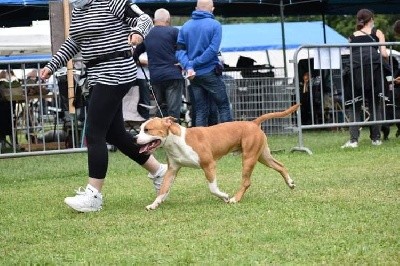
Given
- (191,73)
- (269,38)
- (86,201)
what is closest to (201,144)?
(86,201)

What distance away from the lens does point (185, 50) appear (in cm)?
1242

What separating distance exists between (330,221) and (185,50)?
622cm

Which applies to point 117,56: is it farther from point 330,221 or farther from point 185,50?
point 185,50

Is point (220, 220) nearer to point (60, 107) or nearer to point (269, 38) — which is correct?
point (60, 107)

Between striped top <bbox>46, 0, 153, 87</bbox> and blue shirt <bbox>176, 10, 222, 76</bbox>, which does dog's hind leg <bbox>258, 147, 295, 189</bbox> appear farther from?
blue shirt <bbox>176, 10, 222, 76</bbox>

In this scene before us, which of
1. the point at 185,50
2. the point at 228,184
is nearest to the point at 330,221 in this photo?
the point at 228,184

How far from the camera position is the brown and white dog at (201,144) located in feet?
25.5

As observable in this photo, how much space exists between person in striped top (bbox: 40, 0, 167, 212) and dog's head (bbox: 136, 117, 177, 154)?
262mm

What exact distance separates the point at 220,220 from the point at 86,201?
1.28 metres

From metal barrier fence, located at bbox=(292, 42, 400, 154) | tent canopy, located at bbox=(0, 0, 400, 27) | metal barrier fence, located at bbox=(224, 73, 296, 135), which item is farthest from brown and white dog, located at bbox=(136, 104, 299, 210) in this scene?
tent canopy, located at bbox=(0, 0, 400, 27)

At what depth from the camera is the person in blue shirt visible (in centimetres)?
1202

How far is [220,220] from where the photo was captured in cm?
681

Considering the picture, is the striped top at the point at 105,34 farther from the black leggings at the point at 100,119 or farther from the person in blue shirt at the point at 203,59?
the person in blue shirt at the point at 203,59

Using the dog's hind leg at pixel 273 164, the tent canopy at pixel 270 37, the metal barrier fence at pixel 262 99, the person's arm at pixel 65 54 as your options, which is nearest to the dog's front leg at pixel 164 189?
the dog's hind leg at pixel 273 164
